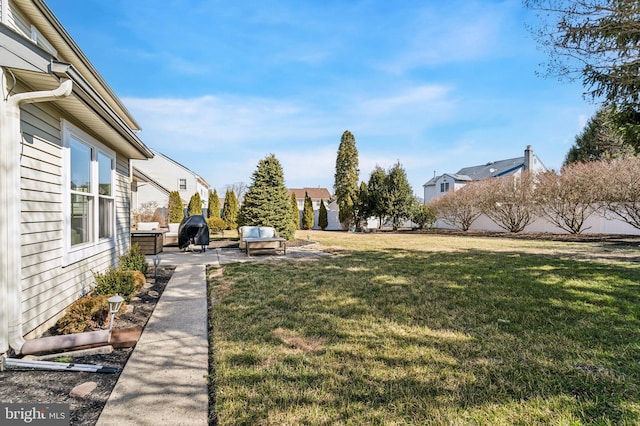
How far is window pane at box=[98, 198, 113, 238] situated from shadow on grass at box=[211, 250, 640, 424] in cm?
243

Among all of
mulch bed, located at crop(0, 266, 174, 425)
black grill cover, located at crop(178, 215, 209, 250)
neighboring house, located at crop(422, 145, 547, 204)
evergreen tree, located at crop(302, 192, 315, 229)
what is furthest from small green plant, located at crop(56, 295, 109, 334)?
neighboring house, located at crop(422, 145, 547, 204)

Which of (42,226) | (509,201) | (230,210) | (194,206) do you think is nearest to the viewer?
(42,226)

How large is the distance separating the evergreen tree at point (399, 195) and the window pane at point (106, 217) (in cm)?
1845

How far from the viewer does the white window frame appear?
4051 millimetres

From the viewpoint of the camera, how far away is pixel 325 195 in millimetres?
50375

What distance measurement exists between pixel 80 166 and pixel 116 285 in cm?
188

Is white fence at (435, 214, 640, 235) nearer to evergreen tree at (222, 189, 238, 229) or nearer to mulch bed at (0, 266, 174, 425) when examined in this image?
evergreen tree at (222, 189, 238, 229)

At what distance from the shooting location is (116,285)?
444cm

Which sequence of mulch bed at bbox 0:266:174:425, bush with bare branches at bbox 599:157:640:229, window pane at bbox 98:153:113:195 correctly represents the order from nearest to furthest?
1. mulch bed at bbox 0:266:174:425
2. window pane at bbox 98:153:113:195
3. bush with bare branches at bbox 599:157:640:229

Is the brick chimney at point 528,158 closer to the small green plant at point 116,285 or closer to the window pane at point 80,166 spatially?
the small green plant at point 116,285

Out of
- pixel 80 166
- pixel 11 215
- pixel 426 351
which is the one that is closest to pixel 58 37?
pixel 80 166

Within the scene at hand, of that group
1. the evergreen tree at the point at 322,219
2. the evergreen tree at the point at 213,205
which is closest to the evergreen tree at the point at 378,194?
the evergreen tree at the point at 322,219

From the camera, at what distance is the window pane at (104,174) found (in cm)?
543

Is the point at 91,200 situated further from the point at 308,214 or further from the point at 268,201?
the point at 308,214
